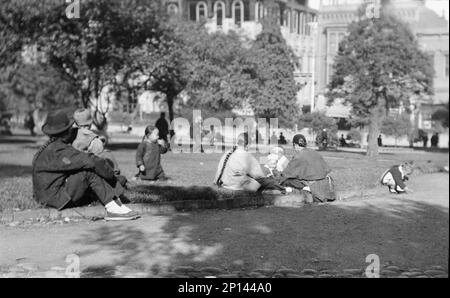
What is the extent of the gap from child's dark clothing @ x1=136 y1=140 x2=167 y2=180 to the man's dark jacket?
5.60 metres

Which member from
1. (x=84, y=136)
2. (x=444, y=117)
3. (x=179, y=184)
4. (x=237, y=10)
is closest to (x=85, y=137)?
(x=84, y=136)

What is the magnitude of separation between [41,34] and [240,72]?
11.0 metres

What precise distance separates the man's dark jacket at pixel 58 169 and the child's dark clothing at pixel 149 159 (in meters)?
5.60

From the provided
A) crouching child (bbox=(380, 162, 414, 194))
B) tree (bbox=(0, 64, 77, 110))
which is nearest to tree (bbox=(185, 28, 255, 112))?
tree (bbox=(0, 64, 77, 110))

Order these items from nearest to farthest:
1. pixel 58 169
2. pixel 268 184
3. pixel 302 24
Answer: pixel 58 169, pixel 268 184, pixel 302 24

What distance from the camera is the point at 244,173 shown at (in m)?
12.7

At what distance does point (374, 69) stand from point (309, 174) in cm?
1502

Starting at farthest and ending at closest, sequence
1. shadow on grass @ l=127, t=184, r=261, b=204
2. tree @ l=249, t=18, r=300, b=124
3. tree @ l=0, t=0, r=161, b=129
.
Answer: tree @ l=0, t=0, r=161, b=129 → tree @ l=249, t=18, r=300, b=124 → shadow on grass @ l=127, t=184, r=261, b=204

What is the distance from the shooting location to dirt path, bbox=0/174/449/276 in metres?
6.55

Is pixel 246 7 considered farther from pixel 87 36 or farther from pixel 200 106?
pixel 87 36

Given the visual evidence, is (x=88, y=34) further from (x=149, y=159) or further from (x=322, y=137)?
(x=149, y=159)

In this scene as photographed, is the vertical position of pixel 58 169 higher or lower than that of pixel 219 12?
lower

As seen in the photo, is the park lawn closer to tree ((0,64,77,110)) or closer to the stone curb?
the stone curb
